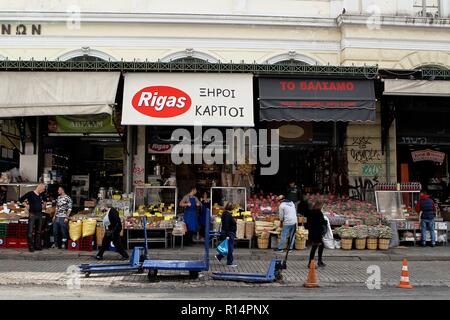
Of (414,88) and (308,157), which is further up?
(414,88)

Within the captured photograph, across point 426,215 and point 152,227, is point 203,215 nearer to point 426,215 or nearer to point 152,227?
point 152,227

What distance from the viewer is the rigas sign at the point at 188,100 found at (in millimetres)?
13930

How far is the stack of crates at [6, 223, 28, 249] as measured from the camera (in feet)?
46.5

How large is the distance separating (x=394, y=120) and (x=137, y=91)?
9.30 metres

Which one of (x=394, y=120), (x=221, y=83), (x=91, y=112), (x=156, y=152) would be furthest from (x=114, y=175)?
(x=394, y=120)

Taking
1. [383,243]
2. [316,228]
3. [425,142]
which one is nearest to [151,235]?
[316,228]

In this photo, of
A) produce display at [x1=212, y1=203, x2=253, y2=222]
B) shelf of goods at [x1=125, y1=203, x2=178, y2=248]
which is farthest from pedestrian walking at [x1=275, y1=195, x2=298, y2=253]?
shelf of goods at [x1=125, y1=203, x2=178, y2=248]

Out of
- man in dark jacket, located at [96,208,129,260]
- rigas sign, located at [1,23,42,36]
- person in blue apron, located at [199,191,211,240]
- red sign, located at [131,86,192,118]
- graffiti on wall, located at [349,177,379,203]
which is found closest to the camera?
man in dark jacket, located at [96,208,129,260]

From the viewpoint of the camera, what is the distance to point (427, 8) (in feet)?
62.1

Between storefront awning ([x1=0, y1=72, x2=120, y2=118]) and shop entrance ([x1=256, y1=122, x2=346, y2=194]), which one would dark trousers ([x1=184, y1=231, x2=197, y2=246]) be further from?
storefront awning ([x1=0, y1=72, x2=120, y2=118])

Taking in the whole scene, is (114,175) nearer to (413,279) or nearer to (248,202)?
(248,202)

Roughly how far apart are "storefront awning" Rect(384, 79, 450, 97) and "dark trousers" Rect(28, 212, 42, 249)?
34.3ft

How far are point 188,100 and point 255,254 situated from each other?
183 inches

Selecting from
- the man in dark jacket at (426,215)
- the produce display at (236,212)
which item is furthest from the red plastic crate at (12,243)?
the man in dark jacket at (426,215)
